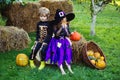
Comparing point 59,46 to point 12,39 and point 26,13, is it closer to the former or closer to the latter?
point 12,39

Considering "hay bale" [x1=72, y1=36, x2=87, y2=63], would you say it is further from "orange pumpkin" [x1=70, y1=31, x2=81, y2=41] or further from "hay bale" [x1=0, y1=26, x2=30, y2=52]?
"hay bale" [x1=0, y1=26, x2=30, y2=52]

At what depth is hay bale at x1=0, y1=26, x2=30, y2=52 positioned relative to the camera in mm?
9875

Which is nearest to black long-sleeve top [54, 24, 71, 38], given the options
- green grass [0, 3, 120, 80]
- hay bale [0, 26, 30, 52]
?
green grass [0, 3, 120, 80]

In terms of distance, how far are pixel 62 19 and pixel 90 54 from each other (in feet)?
4.08

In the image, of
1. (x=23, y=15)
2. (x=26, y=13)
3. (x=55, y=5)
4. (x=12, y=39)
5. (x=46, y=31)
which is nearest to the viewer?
(x=46, y=31)

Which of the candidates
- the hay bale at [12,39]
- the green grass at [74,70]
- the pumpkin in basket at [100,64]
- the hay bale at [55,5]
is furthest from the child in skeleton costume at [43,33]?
the hay bale at [55,5]

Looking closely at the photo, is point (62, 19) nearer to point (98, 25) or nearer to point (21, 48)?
point (21, 48)

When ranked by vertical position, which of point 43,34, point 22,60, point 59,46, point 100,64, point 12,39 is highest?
point 43,34

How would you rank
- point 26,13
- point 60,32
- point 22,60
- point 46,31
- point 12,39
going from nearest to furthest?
1. point 60,32
2. point 46,31
3. point 22,60
4. point 12,39
5. point 26,13

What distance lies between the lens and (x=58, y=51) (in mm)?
8312

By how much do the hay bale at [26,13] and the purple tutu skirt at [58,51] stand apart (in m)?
4.29

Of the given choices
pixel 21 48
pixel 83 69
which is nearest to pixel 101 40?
pixel 21 48

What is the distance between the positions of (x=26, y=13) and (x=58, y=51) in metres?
4.82

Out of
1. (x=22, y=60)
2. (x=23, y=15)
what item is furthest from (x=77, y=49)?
(x=23, y=15)
